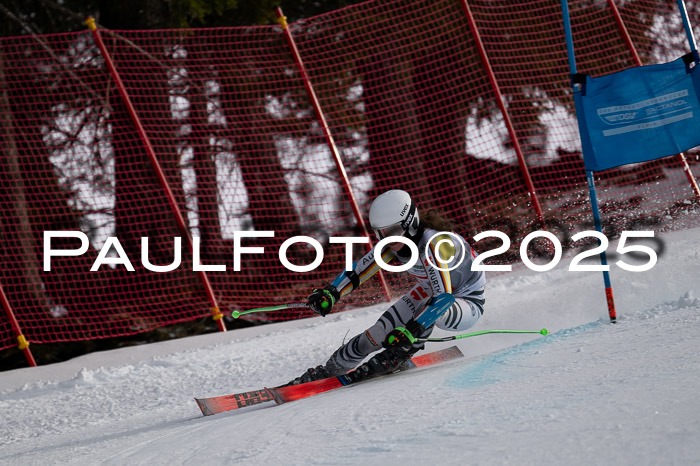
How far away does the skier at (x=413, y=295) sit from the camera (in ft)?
14.0

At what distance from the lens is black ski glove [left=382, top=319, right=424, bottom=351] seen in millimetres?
4141

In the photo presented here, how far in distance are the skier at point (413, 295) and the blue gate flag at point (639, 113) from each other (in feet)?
3.98

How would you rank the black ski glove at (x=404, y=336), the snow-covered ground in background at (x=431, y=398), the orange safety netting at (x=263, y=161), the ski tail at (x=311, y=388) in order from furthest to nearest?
the orange safety netting at (x=263, y=161) < the ski tail at (x=311, y=388) < the black ski glove at (x=404, y=336) < the snow-covered ground in background at (x=431, y=398)

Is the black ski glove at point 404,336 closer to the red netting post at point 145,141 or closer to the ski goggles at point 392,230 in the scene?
the ski goggles at point 392,230

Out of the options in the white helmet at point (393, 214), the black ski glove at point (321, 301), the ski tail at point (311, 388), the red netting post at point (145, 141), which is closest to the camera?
the ski tail at point (311, 388)

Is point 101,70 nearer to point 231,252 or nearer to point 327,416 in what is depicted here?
point 231,252

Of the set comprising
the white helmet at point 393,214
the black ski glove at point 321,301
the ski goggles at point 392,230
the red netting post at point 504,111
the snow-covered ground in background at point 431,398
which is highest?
the red netting post at point 504,111

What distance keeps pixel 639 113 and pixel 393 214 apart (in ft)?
6.41

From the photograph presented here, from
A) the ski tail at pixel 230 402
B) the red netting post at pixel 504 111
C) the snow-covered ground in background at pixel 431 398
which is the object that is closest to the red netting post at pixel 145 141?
the snow-covered ground in background at pixel 431 398

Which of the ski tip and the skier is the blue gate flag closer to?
the skier

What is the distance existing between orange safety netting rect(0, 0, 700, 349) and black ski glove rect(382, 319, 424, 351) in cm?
359

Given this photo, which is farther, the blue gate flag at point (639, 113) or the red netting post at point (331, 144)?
the red netting post at point (331, 144)

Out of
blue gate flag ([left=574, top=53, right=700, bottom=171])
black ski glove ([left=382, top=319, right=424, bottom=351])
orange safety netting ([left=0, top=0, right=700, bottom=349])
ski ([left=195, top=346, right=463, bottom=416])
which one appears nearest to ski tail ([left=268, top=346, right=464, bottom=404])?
ski ([left=195, top=346, right=463, bottom=416])

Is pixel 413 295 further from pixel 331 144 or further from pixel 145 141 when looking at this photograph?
pixel 145 141
